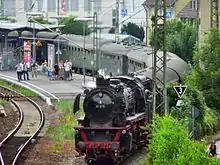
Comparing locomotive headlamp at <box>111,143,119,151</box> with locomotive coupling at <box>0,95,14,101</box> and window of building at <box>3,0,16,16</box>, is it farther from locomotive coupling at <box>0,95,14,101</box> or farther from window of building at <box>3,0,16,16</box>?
window of building at <box>3,0,16,16</box>

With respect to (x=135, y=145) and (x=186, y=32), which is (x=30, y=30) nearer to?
(x=186, y=32)

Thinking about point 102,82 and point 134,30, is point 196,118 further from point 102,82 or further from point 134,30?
point 134,30

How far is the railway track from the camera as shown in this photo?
24.6m

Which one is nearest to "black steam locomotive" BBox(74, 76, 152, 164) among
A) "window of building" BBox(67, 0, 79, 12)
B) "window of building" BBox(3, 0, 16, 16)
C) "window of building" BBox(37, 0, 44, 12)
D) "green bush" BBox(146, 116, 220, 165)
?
"green bush" BBox(146, 116, 220, 165)

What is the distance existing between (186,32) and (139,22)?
1741 inches

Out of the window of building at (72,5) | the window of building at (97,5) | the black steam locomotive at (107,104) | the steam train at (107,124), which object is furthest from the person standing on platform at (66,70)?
the window of building at (72,5)

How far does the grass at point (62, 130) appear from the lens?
26.7 meters

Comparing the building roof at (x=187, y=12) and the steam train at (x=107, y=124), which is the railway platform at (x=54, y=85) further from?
the steam train at (x=107, y=124)

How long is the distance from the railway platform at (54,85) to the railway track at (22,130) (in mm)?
2810

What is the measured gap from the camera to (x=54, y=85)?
49906 mm

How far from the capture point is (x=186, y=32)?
192ft

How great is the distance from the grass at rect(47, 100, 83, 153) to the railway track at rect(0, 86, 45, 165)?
699 mm

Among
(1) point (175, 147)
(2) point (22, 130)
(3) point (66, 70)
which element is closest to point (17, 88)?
(3) point (66, 70)

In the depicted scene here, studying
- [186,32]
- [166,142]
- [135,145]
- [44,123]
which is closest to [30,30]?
[186,32]
